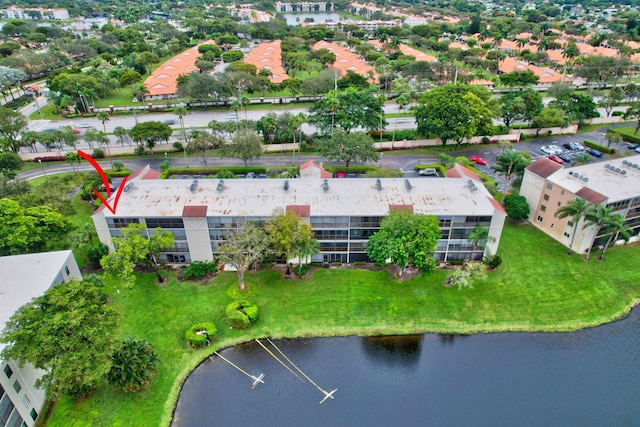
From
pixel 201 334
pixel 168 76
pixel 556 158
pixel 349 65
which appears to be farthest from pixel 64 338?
pixel 349 65

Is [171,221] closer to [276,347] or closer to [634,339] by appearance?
[276,347]

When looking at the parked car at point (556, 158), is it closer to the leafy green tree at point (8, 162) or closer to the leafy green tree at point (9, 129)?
the leafy green tree at point (8, 162)

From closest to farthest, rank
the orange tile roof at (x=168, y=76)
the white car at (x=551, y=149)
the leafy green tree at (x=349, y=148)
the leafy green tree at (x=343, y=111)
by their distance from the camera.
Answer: the leafy green tree at (x=349, y=148)
the leafy green tree at (x=343, y=111)
the white car at (x=551, y=149)
the orange tile roof at (x=168, y=76)

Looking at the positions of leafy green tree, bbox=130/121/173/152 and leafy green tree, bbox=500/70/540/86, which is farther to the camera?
leafy green tree, bbox=500/70/540/86

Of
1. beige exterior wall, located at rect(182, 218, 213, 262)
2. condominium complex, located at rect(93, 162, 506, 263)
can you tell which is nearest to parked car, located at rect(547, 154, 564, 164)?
condominium complex, located at rect(93, 162, 506, 263)

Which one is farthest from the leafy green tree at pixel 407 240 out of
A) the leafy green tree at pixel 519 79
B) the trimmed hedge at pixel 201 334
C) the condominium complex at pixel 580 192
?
the leafy green tree at pixel 519 79

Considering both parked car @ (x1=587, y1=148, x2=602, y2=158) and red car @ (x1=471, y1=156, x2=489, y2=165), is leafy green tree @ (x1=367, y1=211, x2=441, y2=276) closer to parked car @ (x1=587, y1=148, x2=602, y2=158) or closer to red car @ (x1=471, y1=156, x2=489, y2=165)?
red car @ (x1=471, y1=156, x2=489, y2=165)

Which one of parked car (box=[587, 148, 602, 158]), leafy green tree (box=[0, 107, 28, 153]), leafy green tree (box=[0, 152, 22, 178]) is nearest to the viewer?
leafy green tree (box=[0, 152, 22, 178])
